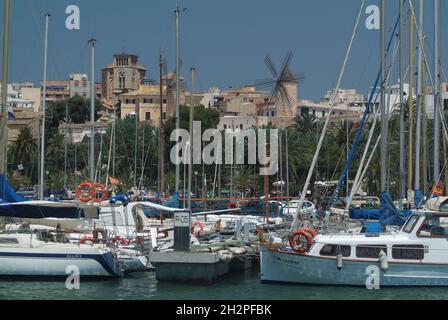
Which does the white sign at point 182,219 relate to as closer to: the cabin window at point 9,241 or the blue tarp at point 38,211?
the cabin window at point 9,241

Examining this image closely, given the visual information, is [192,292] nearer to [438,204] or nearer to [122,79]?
[438,204]

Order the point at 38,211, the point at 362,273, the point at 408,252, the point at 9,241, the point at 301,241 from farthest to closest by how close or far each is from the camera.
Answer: the point at 38,211 → the point at 9,241 → the point at 301,241 → the point at 362,273 → the point at 408,252

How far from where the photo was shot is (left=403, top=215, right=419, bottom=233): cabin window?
3134 centimetres

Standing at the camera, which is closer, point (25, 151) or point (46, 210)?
→ point (46, 210)

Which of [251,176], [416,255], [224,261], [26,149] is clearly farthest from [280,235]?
[26,149]

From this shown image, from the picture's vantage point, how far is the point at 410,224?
31547mm

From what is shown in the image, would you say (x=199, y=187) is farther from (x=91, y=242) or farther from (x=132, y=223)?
(x=91, y=242)

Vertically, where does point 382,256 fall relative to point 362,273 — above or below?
above

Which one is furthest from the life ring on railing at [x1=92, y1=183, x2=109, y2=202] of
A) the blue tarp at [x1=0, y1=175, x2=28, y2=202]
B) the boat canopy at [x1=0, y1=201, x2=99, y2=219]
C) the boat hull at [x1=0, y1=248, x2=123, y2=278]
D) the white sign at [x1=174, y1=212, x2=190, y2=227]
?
the white sign at [x1=174, y1=212, x2=190, y2=227]

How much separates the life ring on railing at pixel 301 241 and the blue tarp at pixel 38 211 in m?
10.7

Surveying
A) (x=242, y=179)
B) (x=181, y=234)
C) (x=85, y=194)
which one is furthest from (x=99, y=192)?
(x=242, y=179)

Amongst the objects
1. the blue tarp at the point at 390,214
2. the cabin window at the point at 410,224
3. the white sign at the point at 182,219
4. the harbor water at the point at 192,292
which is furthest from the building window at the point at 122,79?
the cabin window at the point at 410,224

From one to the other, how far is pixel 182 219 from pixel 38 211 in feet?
24.1

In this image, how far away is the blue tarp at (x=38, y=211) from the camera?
117ft
